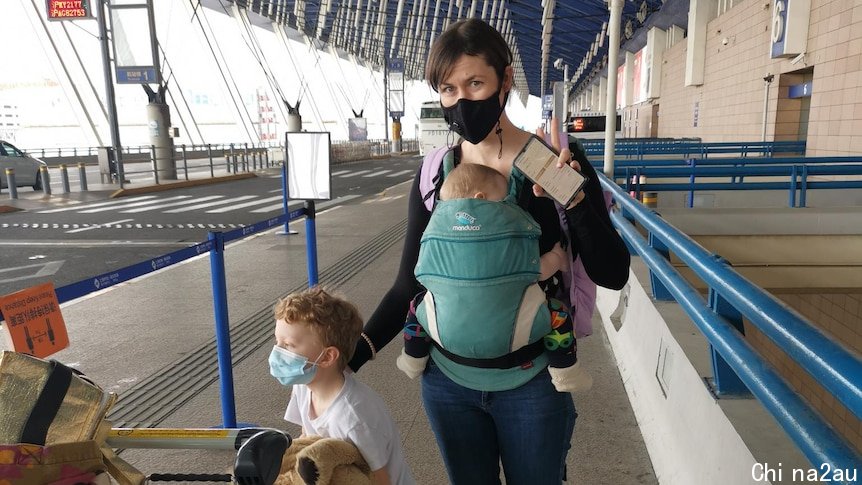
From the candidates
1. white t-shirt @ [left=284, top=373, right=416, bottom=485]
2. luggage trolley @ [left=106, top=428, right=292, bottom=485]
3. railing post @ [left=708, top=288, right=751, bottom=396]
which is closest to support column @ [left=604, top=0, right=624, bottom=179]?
railing post @ [left=708, top=288, right=751, bottom=396]

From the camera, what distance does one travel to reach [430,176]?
6.26ft

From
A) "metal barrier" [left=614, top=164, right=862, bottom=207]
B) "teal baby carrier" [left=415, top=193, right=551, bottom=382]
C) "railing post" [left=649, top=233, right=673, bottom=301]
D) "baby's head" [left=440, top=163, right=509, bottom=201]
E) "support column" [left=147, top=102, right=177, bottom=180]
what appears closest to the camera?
"teal baby carrier" [left=415, top=193, right=551, bottom=382]

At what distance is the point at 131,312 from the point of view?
641 centimetres

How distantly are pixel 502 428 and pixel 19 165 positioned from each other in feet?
69.9

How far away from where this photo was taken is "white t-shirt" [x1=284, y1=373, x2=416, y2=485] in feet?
6.51

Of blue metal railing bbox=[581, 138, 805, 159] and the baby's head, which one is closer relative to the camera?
the baby's head

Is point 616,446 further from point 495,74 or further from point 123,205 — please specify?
point 123,205

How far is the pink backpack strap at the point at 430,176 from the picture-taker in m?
1.88

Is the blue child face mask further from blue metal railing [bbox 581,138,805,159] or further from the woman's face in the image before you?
blue metal railing [bbox 581,138,805,159]

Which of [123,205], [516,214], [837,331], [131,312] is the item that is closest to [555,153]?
[516,214]

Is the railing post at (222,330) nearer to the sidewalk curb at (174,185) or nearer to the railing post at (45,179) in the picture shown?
the sidewalk curb at (174,185)

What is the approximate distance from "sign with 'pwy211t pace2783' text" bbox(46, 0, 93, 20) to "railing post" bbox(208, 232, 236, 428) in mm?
18988

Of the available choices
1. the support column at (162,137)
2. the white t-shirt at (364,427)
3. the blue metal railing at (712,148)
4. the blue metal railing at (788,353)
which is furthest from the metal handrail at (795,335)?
the support column at (162,137)

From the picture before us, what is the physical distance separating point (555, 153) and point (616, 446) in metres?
2.28
